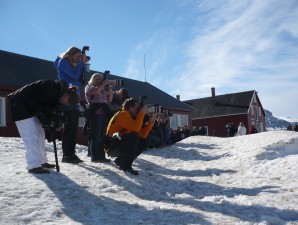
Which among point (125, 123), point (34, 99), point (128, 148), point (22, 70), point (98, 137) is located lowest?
point (128, 148)

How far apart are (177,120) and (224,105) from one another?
19.5 meters

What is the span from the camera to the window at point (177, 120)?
3291cm

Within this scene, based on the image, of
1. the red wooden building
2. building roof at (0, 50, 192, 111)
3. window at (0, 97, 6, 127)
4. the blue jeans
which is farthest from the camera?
the red wooden building

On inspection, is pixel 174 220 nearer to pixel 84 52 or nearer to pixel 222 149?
pixel 84 52

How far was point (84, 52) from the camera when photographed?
23.8ft

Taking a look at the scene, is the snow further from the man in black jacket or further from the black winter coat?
the black winter coat

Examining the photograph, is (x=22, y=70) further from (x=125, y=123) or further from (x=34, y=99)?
(x=34, y=99)


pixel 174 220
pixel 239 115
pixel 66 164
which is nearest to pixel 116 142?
pixel 66 164

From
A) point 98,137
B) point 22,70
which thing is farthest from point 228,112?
point 98,137

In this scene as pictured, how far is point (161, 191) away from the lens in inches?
222

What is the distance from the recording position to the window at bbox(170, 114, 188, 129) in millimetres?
32906

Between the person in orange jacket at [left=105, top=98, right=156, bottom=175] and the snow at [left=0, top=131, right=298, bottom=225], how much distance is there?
0.77 ft

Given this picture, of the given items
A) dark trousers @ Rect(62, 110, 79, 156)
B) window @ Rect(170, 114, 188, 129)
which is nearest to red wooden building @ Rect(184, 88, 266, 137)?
window @ Rect(170, 114, 188, 129)

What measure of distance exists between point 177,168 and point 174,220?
13.6 ft
